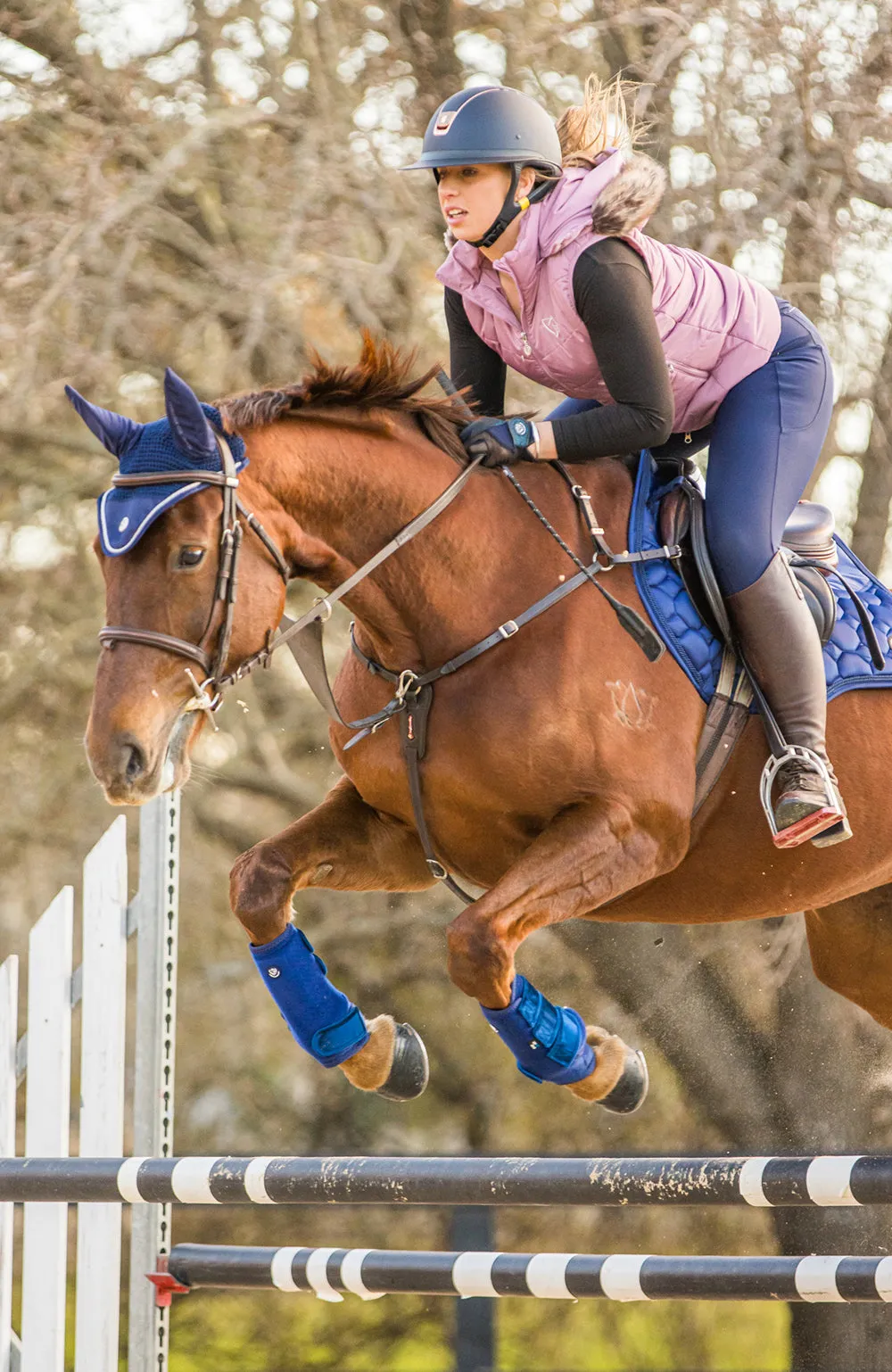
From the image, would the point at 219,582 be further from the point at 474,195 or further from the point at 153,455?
the point at 474,195

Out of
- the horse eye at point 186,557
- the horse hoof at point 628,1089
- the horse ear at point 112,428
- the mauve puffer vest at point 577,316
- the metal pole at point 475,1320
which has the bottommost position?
the metal pole at point 475,1320

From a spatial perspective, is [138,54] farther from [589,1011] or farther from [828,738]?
[828,738]

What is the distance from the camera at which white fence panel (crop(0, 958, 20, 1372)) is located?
13.2 feet

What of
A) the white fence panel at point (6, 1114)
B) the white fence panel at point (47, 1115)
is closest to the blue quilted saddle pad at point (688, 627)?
A: the white fence panel at point (47, 1115)

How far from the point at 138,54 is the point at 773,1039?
16.2 feet

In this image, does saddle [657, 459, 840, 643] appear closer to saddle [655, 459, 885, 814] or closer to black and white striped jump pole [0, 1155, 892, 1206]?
saddle [655, 459, 885, 814]

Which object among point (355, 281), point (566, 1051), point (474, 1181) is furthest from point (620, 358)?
point (355, 281)

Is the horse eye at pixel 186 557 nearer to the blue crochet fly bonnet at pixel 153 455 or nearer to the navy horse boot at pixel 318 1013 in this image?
the blue crochet fly bonnet at pixel 153 455

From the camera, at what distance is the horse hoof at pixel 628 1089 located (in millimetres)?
3547

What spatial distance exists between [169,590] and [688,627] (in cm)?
106

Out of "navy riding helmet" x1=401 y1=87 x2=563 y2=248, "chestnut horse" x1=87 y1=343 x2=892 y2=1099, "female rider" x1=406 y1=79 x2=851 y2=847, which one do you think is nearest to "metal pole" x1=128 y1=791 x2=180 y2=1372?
"chestnut horse" x1=87 y1=343 x2=892 y2=1099

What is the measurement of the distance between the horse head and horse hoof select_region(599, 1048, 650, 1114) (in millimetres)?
1238

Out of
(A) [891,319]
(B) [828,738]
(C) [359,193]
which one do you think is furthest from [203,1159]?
(A) [891,319]

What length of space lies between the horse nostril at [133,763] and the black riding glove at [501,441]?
961 mm
